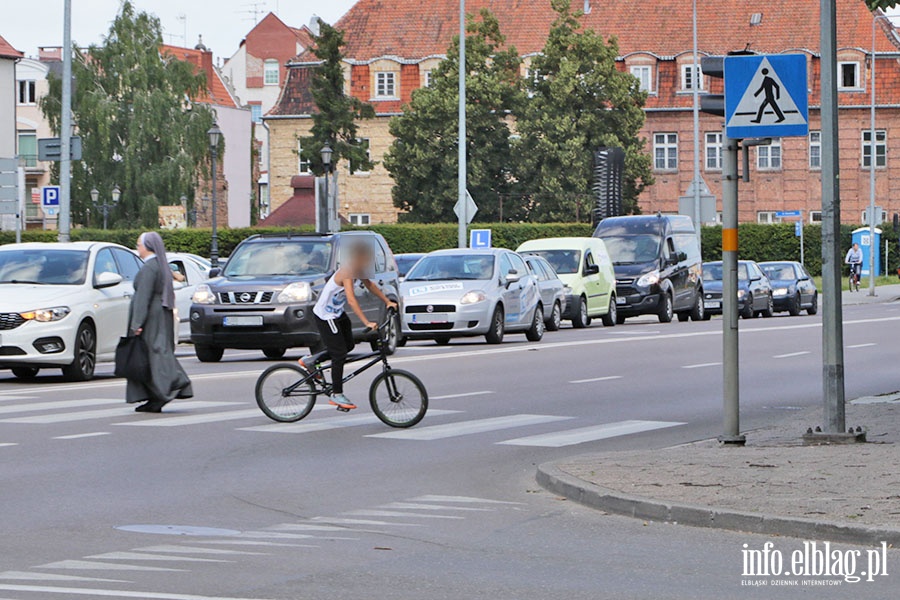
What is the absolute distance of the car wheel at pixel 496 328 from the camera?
2813cm

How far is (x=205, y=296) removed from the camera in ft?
76.6

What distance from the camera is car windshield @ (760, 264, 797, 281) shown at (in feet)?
157

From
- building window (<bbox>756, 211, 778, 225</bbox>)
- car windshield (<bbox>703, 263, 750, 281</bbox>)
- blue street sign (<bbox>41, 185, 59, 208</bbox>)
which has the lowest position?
car windshield (<bbox>703, 263, 750, 281</bbox>)

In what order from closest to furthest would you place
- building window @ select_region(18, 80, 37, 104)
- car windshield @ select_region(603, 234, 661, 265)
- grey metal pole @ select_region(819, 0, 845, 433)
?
grey metal pole @ select_region(819, 0, 845, 433), car windshield @ select_region(603, 234, 661, 265), building window @ select_region(18, 80, 37, 104)

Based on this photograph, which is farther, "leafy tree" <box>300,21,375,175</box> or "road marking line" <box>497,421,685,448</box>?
"leafy tree" <box>300,21,375,175</box>

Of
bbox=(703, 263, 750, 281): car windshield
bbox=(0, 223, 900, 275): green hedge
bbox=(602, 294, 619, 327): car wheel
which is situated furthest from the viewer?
bbox=(0, 223, 900, 275): green hedge

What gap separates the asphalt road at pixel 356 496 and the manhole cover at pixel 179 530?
1.3 inches

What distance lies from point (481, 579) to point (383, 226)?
186 ft

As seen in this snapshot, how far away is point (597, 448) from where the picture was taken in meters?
13.0

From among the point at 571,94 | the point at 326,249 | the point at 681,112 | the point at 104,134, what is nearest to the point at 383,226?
the point at 571,94

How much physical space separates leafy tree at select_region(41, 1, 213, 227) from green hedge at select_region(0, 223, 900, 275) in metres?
15.7

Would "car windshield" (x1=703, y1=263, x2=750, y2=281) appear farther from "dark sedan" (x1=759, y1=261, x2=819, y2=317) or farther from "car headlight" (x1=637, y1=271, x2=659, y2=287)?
"car headlight" (x1=637, y1=271, x2=659, y2=287)

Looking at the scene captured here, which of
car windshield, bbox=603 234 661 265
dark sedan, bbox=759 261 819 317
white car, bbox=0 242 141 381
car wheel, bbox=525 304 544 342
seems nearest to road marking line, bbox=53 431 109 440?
white car, bbox=0 242 141 381

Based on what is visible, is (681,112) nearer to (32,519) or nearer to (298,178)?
(298,178)
